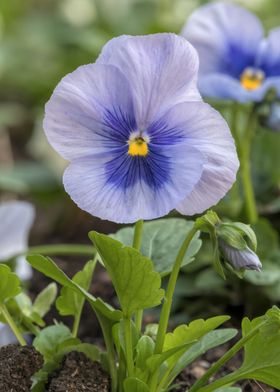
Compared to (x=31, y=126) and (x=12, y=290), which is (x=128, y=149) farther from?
(x=31, y=126)

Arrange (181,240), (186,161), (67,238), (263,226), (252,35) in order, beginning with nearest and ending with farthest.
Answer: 1. (186,161)
2. (181,240)
3. (263,226)
4. (252,35)
5. (67,238)

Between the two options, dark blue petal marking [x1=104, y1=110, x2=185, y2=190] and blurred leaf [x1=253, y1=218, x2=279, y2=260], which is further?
blurred leaf [x1=253, y1=218, x2=279, y2=260]

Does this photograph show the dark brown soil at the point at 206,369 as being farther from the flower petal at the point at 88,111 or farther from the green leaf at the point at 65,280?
the flower petal at the point at 88,111

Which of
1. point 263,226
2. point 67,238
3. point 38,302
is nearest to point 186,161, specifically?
point 38,302

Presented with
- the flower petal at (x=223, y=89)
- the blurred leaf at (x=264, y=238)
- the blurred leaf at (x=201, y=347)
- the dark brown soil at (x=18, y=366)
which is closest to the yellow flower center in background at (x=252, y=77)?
the flower petal at (x=223, y=89)

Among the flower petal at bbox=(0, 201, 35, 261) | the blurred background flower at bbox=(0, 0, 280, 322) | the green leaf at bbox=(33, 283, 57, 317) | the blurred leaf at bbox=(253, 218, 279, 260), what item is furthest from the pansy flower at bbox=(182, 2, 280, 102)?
the green leaf at bbox=(33, 283, 57, 317)

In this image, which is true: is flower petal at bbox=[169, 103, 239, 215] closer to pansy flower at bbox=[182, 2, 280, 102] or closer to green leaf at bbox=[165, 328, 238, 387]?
green leaf at bbox=[165, 328, 238, 387]
